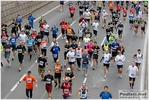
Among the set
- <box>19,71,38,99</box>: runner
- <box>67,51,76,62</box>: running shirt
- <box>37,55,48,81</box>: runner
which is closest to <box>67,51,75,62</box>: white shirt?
<box>67,51,76,62</box>: running shirt

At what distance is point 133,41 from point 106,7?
493 inches

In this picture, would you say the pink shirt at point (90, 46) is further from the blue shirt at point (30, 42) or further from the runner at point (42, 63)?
the runner at point (42, 63)

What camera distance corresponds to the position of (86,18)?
31.0 meters

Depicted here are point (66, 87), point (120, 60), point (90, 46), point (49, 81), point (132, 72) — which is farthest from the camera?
point (90, 46)

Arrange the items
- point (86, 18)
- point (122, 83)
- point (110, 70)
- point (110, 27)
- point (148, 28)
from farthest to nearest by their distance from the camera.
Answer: point (148, 28)
point (86, 18)
point (110, 27)
point (110, 70)
point (122, 83)

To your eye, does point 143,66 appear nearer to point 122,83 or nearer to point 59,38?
point 122,83

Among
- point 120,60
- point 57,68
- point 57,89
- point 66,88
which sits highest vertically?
point 120,60

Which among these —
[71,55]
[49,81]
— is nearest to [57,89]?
[49,81]

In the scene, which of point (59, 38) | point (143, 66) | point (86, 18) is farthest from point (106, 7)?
point (143, 66)

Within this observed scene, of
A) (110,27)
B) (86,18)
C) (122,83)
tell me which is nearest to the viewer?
(122,83)

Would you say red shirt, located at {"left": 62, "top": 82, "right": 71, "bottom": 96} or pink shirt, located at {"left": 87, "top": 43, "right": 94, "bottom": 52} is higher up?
pink shirt, located at {"left": 87, "top": 43, "right": 94, "bottom": 52}

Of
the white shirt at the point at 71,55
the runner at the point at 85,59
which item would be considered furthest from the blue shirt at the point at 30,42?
the runner at the point at 85,59

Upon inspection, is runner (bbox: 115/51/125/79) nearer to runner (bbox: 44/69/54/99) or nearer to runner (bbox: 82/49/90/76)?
runner (bbox: 82/49/90/76)

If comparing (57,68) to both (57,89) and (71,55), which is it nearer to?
(57,89)
